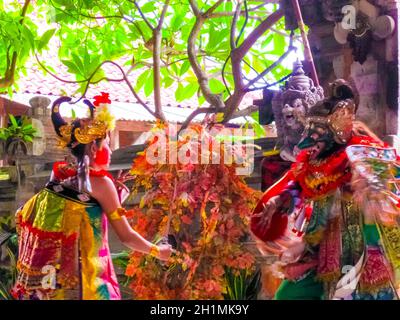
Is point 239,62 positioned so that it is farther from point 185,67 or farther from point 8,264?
point 8,264

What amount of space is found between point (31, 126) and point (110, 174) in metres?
1.37

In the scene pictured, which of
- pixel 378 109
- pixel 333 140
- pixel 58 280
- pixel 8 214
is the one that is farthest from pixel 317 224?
pixel 8 214

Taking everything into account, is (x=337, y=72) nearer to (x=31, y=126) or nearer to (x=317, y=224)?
(x=317, y=224)

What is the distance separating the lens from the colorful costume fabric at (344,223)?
376 cm

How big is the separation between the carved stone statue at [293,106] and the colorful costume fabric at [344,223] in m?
0.23

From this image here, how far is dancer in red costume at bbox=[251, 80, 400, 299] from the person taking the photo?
3.77 metres

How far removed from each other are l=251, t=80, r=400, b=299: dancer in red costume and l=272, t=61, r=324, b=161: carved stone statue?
0.51 ft

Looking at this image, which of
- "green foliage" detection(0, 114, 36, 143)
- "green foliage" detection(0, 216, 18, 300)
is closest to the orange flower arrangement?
"green foliage" detection(0, 216, 18, 300)

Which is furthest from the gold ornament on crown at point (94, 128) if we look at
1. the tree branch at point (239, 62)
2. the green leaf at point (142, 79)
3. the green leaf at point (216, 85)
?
the green leaf at point (216, 85)

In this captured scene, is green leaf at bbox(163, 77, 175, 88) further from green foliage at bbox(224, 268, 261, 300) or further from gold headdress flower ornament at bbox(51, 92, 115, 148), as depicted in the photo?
green foliage at bbox(224, 268, 261, 300)

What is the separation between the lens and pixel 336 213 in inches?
155

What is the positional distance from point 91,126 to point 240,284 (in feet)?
4.34

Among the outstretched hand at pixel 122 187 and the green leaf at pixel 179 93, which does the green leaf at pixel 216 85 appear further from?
the outstretched hand at pixel 122 187
